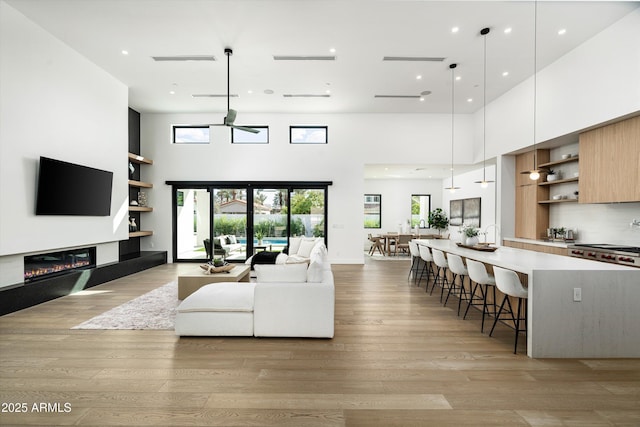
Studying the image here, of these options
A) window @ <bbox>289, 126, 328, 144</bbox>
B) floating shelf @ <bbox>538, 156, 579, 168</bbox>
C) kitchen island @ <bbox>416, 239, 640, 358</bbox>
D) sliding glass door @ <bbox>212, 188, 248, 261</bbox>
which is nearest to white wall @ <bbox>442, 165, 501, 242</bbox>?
floating shelf @ <bbox>538, 156, 579, 168</bbox>

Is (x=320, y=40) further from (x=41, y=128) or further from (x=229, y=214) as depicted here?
(x=229, y=214)

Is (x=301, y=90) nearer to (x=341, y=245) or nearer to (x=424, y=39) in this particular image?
(x=424, y=39)

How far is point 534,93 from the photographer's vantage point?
19.5 ft

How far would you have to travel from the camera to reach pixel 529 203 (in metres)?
6.68

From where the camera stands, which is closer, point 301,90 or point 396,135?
point 301,90

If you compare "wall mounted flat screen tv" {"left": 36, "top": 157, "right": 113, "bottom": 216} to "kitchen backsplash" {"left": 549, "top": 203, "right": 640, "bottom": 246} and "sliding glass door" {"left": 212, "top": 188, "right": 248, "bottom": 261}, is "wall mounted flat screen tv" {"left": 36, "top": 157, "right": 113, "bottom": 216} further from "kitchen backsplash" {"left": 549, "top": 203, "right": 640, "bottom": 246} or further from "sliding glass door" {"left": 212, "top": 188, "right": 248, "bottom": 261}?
"kitchen backsplash" {"left": 549, "top": 203, "right": 640, "bottom": 246}

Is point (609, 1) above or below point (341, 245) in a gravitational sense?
above

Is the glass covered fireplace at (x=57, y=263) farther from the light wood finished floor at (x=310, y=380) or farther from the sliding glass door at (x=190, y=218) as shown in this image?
the sliding glass door at (x=190, y=218)

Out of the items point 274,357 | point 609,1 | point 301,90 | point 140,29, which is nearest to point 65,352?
point 274,357

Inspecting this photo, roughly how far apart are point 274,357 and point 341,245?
5683 mm

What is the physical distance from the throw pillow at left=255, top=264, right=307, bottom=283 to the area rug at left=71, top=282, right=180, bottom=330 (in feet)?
4.32

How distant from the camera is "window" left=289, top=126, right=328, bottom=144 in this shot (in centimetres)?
852

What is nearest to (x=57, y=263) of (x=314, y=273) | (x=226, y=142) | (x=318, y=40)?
(x=226, y=142)

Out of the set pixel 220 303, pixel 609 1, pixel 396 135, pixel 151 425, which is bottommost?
pixel 151 425
